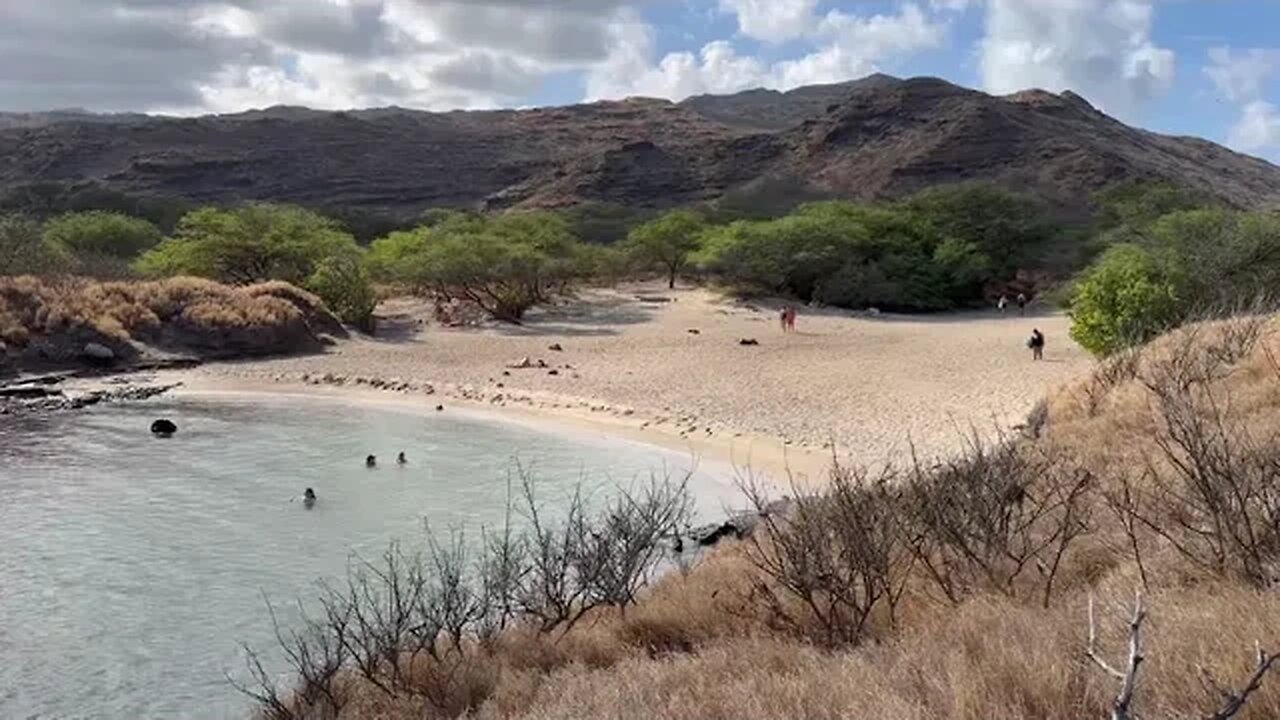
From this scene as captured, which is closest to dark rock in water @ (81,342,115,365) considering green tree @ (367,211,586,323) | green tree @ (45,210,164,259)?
green tree @ (367,211,586,323)

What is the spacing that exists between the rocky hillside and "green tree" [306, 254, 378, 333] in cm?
7279

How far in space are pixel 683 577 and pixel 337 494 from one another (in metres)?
9.43

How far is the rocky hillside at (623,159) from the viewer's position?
108m

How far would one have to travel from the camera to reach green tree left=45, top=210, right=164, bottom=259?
163 feet

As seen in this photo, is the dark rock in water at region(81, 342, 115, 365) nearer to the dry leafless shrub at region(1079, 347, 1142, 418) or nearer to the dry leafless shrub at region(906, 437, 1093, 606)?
the dry leafless shrub at region(1079, 347, 1142, 418)

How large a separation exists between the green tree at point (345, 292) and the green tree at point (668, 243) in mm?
20767

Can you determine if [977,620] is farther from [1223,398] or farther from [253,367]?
[253,367]

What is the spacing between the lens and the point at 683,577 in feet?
33.6

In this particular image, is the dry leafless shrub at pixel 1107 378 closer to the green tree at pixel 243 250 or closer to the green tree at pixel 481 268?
the green tree at pixel 481 268

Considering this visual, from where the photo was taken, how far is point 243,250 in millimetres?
42781

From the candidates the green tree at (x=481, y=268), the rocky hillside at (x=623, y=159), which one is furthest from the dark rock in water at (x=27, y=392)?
the rocky hillside at (x=623, y=159)

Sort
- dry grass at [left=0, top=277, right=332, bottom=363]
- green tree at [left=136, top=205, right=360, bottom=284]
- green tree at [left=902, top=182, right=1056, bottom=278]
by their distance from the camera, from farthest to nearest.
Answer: green tree at [left=902, top=182, right=1056, bottom=278]
green tree at [left=136, top=205, right=360, bottom=284]
dry grass at [left=0, top=277, right=332, bottom=363]

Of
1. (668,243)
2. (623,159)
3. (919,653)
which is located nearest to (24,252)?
(668,243)

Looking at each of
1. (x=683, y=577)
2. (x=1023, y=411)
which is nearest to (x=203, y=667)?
(x=683, y=577)
